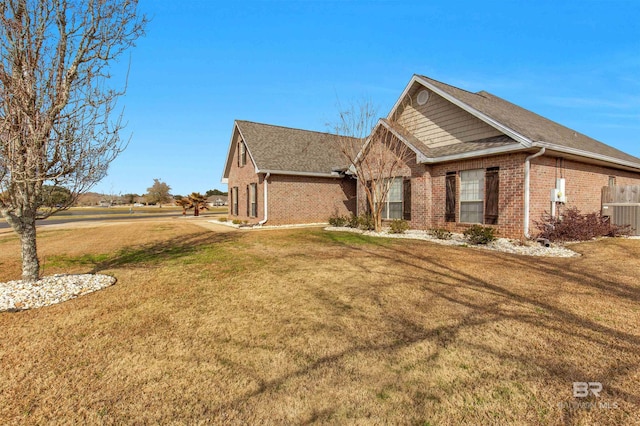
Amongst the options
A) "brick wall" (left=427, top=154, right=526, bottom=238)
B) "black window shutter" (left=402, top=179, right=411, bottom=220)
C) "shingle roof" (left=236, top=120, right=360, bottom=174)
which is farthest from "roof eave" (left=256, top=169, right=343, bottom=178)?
"brick wall" (left=427, top=154, right=526, bottom=238)

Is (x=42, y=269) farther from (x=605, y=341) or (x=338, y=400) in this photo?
(x=605, y=341)

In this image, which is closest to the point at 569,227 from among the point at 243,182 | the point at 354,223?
the point at 354,223

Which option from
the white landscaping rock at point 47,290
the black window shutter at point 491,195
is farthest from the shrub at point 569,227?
the white landscaping rock at point 47,290

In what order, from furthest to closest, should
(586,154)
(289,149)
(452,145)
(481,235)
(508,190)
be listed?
(289,149) → (452,145) → (586,154) → (508,190) → (481,235)

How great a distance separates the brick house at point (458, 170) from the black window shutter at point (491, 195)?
0.04 metres

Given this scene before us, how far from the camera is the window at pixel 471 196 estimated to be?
1163cm

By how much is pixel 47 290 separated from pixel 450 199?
40.7 feet

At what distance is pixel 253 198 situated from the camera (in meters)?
19.3

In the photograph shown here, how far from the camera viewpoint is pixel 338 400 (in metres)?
2.59

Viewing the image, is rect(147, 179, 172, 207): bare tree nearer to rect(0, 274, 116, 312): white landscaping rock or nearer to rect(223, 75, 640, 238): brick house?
rect(223, 75, 640, 238): brick house

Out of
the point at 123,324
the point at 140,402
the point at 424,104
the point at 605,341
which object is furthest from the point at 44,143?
the point at 424,104

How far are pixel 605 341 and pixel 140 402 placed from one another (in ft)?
15.8
